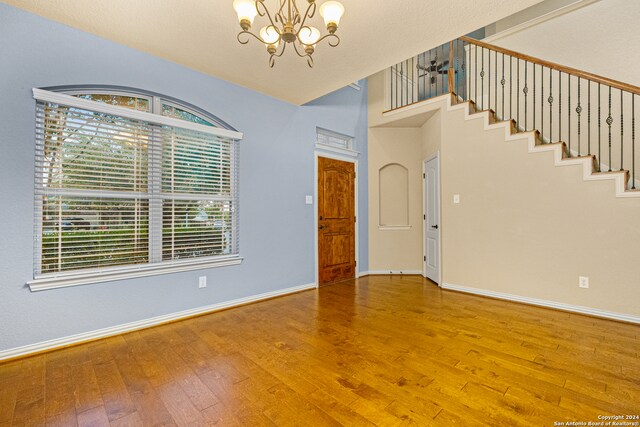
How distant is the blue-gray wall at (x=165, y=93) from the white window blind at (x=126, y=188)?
0.13 meters

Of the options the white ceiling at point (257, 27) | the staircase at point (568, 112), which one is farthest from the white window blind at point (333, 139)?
the white ceiling at point (257, 27)

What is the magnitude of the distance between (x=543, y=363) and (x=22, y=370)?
12.7 ft

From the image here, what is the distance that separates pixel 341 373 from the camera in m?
1.97

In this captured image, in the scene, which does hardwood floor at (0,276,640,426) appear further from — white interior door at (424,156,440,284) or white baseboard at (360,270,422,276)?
white baseboard at (360,270,422,276)

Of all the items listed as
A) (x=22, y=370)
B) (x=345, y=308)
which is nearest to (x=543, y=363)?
(x=345, y=308)

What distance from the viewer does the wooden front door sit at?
175 inches

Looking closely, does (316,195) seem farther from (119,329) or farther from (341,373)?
(119,329)

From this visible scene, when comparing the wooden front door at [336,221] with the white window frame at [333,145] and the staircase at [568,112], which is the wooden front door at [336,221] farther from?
the staircase at [568,112]

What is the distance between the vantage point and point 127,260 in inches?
108

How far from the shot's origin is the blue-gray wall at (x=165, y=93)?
7.26 ft

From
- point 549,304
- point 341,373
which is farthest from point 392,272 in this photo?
point 341,373

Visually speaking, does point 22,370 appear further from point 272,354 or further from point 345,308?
Result: point 345,308

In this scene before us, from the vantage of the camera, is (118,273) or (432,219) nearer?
(118,273)

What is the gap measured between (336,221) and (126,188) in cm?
294
